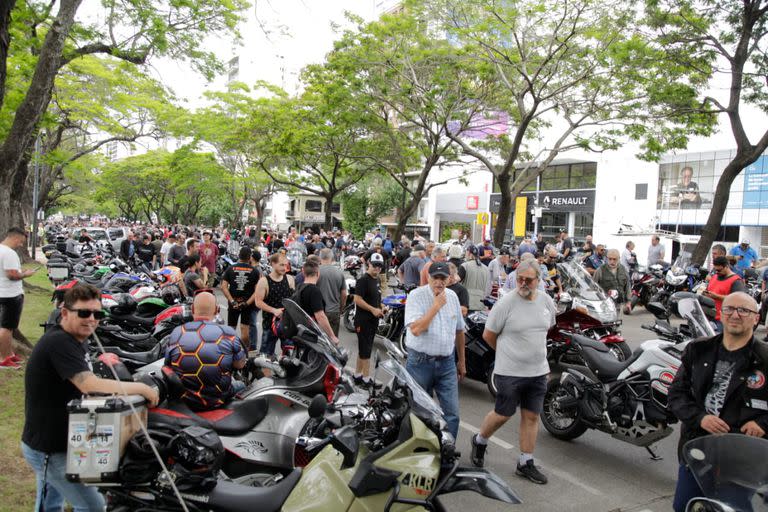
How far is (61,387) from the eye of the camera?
3084 millimetres

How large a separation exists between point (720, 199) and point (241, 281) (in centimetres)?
1210

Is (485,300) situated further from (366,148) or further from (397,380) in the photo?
(366,148)

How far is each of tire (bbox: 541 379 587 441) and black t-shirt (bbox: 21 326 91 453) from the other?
4301 mm

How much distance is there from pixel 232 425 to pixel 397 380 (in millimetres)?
1389

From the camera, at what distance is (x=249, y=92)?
99.2ft

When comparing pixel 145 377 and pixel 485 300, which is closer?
pixel 145 377

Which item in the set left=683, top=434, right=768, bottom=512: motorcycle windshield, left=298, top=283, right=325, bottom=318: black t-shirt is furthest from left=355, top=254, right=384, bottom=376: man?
left=683, top=434, right=768, bottom=512: motorcycle windshield

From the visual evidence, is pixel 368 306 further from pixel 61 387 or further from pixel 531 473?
pixel 61 387

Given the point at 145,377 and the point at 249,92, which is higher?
the point at 249,92

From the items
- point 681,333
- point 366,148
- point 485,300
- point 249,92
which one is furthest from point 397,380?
point 249,92

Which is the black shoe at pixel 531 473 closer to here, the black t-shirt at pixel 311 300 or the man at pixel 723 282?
the black t-shirt at pixel 311 300

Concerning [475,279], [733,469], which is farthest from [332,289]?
[733,469]

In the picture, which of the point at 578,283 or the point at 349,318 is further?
the point at 349,318

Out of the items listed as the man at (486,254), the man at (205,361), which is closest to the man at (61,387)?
the man at (205,361)
